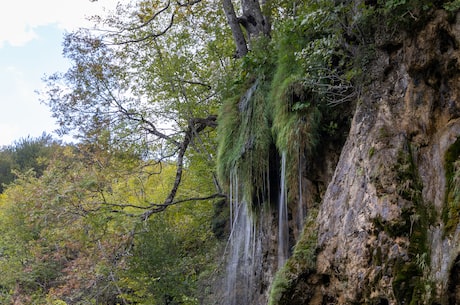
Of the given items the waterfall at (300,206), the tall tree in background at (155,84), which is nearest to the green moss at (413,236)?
the waterfall at (300,206)

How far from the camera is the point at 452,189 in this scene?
2.83 meters

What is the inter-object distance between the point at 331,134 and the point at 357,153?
102 cm

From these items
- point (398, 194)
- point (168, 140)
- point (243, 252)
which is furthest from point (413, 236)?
point (168, 140)

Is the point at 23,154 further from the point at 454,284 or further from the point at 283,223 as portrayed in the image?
the point at 454,284

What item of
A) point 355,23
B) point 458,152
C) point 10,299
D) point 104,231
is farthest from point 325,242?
point 10,299

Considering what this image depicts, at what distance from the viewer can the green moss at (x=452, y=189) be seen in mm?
2717

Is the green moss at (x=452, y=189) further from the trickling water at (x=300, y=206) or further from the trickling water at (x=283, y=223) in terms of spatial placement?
the trickling water at (x=283, y=223)

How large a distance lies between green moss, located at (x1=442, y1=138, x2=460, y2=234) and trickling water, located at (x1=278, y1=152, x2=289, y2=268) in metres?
2.09

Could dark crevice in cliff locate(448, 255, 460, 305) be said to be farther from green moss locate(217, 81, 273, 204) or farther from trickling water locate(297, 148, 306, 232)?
green moss locate(217, 81, 273, 204)

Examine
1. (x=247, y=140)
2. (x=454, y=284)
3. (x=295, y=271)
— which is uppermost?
(x=247, y=140)

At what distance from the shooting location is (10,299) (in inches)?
432

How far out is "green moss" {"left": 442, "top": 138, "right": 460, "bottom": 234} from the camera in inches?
107

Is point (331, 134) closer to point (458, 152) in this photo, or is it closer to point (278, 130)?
point (278, 130)

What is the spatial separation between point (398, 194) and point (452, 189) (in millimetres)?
466
